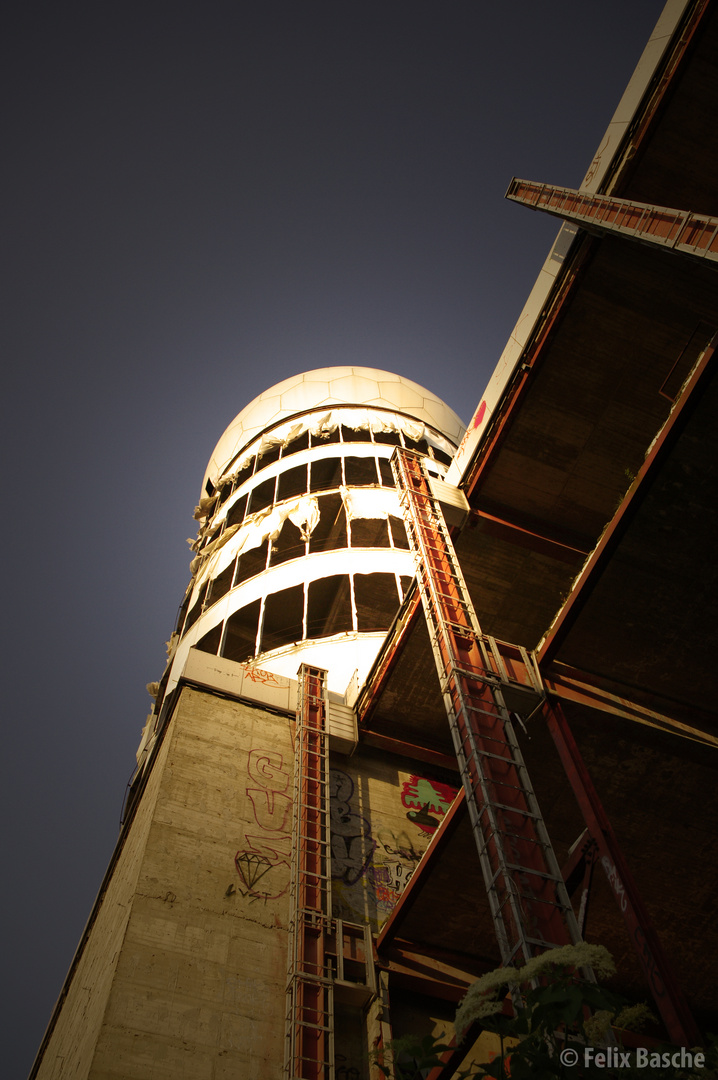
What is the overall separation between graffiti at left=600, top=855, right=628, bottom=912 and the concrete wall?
4.31 m

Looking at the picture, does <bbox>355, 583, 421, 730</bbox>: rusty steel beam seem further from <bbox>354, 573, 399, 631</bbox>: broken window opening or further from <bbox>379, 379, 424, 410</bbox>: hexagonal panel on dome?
<bbox>379, 379, 424, 410</bbox>: hexagonal panel on dome

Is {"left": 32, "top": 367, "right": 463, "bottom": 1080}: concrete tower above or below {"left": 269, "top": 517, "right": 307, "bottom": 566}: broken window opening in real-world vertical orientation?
below

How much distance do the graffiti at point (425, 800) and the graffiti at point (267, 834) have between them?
243 cm

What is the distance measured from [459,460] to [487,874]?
9.51 meters

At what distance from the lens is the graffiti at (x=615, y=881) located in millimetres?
8445

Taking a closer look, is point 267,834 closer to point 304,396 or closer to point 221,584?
point 221,584

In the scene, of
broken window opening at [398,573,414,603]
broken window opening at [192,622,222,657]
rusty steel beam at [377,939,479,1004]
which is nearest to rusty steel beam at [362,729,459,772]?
rusty steel beam at [377,939,479,1004]

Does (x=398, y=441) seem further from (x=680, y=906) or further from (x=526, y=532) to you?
(x=680, y=906)

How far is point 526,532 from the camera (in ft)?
52.6

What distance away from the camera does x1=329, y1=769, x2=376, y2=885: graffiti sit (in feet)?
42.1

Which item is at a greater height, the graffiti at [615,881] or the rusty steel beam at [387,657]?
the rusty steel beam at [387,657]

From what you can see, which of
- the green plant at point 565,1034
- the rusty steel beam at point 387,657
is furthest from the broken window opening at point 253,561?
the green plant at point 565,1034

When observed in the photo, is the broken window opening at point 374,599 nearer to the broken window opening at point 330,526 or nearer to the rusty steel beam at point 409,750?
the broken window opening at point 330,526

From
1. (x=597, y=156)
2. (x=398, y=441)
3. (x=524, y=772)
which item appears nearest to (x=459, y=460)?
(x=597, y=156)
